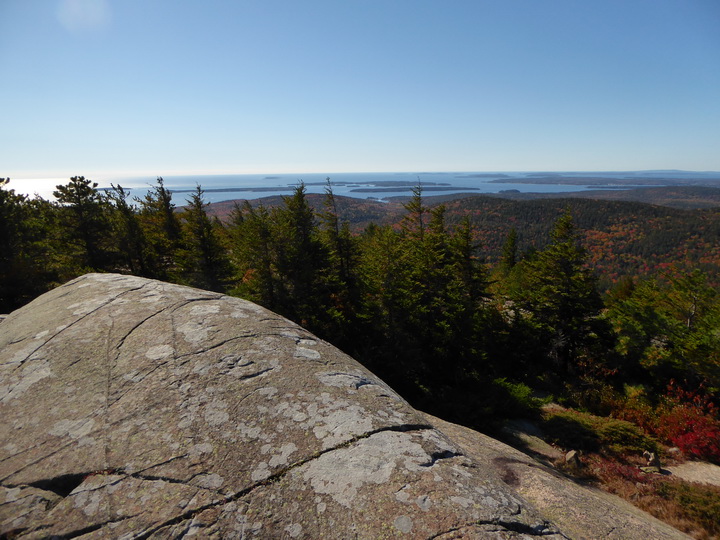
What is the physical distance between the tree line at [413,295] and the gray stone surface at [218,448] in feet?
42.6

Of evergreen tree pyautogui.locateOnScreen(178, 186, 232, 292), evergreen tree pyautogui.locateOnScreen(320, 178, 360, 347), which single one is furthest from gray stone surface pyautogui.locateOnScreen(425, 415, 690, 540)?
evergreen tree pyautogui.locateOnScreen(178, 186, 232, 292)

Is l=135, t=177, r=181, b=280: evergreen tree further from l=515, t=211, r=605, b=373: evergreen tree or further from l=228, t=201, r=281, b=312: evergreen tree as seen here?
l=515, t=211, r=605, b=373: evergreen tree

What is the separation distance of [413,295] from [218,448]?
1553cm

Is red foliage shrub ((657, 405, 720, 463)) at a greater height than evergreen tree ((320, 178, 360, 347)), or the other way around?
evergreen tree ((320, 178, 360, 347))

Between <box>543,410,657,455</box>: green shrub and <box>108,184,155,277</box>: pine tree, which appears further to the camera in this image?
→ <box>108,184,155,277</box>: pine tree

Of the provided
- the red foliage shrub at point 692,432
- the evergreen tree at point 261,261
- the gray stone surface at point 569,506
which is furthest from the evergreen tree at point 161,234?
the red foliage shrub at point 692,432

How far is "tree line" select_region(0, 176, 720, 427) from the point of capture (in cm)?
1686

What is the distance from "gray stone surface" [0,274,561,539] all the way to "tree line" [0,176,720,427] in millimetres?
12981

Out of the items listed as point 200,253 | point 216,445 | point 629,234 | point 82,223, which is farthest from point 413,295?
point 629,234

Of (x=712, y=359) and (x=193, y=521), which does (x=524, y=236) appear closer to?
(x=712, y=359)

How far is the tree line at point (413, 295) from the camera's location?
16859 mm

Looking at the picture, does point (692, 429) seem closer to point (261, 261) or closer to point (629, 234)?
point (261, 261)

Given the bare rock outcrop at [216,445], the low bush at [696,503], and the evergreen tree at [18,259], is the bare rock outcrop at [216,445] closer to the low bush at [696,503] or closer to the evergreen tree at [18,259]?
the low bush at [696,503]

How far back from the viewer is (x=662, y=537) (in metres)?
6.06
